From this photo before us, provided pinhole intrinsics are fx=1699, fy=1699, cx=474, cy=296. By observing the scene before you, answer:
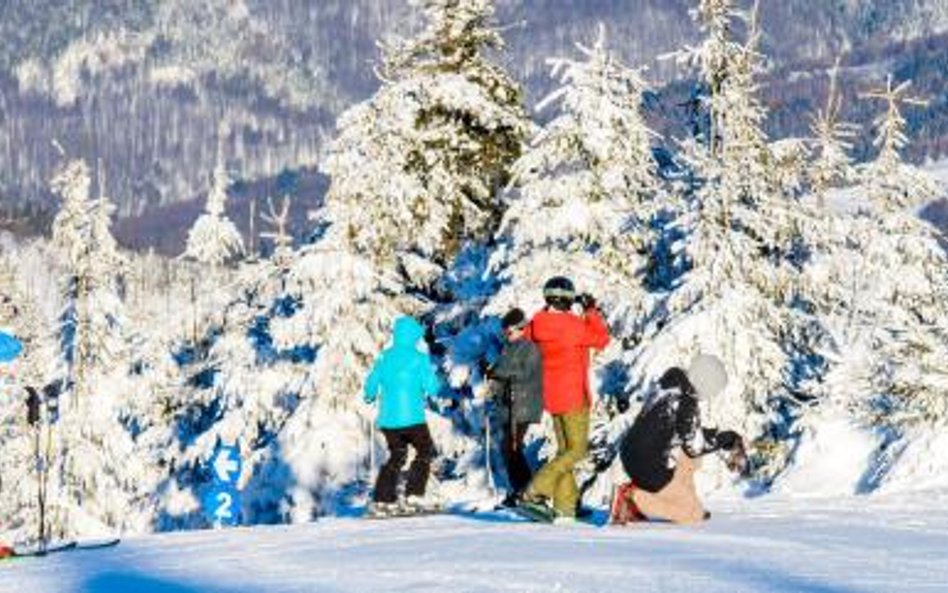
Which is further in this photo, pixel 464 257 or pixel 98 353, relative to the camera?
pixel 98 353

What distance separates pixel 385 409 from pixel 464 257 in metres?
15.7

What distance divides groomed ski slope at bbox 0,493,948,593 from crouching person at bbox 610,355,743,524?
0.36 metres

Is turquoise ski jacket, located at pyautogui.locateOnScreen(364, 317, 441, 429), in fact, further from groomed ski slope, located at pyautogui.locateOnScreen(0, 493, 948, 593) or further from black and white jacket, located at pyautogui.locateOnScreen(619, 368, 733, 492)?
black and white jacket, located at pyautogui.locateOnScreen(619, 368, 733, 492)

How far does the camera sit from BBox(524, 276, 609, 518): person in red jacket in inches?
556

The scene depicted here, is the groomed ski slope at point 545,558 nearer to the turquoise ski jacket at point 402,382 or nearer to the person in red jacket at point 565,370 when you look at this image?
the person in red jacket at point 565,370

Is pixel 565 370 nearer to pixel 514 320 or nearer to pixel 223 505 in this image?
pixel 514 320

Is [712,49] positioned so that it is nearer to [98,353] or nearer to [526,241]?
[526,241]

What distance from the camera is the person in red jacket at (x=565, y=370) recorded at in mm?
14133

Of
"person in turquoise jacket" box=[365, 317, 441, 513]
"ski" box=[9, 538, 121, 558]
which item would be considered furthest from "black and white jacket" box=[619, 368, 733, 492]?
"ski" box=[9, 538, 121, 558]

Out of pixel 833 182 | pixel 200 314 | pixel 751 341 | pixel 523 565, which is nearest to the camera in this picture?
pixel 523 565

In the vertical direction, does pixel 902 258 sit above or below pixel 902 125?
below

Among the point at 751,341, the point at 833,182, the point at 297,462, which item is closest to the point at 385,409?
the point at 751,341

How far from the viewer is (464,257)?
31.2 m

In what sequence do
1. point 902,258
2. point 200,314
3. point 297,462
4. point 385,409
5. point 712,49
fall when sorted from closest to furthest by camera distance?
1. point 385,409
2. point 712,49
3. point 297,462
4. point 902,258
5. point 200,314
